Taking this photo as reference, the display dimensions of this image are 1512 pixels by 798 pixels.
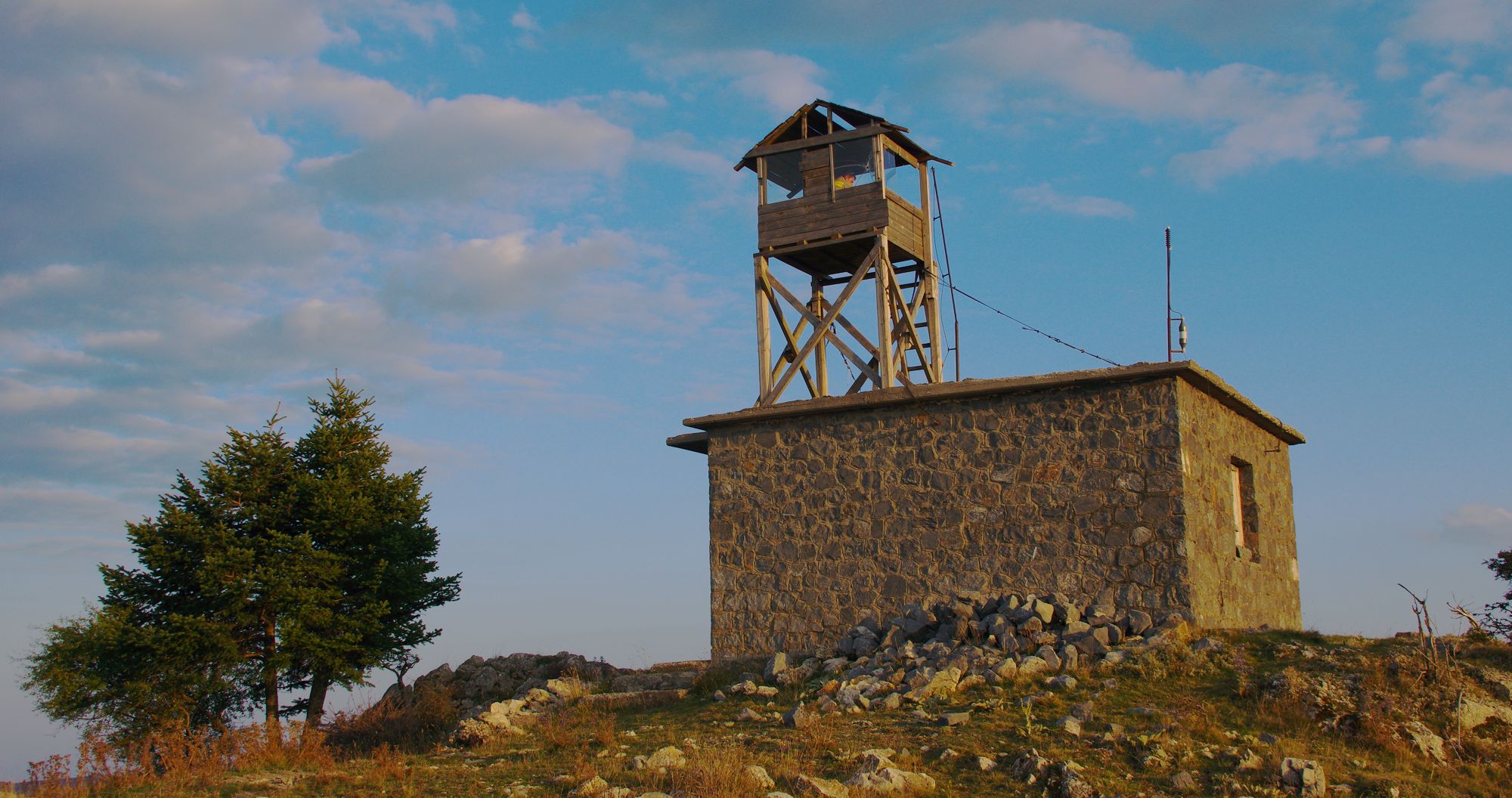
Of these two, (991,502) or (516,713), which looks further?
(991,502)

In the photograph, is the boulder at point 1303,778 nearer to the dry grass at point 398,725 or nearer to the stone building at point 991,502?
the stone building at point 991,502

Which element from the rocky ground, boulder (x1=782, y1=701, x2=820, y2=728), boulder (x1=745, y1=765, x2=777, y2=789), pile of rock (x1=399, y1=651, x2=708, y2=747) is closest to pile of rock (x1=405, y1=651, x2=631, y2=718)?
pile of rock (x1=399, y1=651, x2=708, y2=747)

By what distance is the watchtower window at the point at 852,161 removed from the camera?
2002 centimetres

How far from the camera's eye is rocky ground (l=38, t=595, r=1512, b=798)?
10.3 m

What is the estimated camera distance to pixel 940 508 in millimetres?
17078

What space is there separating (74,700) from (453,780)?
1128 centimetres

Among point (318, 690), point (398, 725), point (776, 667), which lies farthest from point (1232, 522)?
point (318, 690)

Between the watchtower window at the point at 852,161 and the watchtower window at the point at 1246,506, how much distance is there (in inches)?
260

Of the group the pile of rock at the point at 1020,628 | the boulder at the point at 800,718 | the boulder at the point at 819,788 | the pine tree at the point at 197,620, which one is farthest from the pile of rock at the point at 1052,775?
the pine tree at the point at 197,620

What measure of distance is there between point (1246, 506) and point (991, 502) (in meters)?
4.13

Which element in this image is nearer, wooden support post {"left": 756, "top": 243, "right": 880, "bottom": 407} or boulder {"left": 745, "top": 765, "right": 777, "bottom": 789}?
boulder {"left": 745, "top": 765, "right": 777, "bottom": 789}

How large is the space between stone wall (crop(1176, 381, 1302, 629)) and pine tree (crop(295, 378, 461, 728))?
11.7 meters

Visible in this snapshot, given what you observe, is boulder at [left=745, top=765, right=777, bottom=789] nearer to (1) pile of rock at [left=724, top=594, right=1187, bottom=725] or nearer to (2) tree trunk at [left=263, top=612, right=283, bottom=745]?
(1) pile of rock at [left=724, top=594, right=1187, bottom=725]

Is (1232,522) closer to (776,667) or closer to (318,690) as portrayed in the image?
(776,667)
